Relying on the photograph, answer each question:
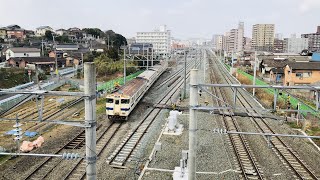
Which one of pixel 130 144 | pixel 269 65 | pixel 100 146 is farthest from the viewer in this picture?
pixel 269 65

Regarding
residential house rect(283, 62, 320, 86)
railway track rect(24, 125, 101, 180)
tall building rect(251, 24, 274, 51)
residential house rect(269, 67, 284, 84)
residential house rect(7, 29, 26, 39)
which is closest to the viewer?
railway track rect(24, 125, 101, 180)

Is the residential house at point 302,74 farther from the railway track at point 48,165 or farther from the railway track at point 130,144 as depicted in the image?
the railway track at point 48,165

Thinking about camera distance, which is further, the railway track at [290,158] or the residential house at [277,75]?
the residential house at [277,75]

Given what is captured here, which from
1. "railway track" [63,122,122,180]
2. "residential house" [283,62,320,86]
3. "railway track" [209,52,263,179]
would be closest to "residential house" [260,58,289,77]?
"residential house" [283,62,320,86]

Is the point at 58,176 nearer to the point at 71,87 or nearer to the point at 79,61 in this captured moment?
the point at 71,87

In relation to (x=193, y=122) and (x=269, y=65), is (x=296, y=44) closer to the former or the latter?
(x=269, y=65)

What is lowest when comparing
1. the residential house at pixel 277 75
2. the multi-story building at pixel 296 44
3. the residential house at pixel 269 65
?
the residential house at pixel 277 75

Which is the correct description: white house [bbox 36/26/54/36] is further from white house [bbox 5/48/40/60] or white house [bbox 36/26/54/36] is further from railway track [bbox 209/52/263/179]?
railway track [bbox 209/52/263/179]

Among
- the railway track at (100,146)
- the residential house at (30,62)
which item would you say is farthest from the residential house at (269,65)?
the residential house at (30,62)

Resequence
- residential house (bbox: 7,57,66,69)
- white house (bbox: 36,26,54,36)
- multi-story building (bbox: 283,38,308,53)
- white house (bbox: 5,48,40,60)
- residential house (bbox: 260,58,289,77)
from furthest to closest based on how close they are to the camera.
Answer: multi-story building (bbox: 283,38,308,53), white house (bbox: 36,26,54,36), white house (bbox: 5,48,40,60), residential house (bbox: 7,57,66,69), residential house (bbox: 260,58,289,77)

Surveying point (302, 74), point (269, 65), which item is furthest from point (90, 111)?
point (269, 65)

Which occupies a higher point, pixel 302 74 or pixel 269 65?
pixel 269 65

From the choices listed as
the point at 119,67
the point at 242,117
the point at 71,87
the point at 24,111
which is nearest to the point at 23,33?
the point at 119,67

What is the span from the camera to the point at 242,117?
22094 mm
